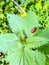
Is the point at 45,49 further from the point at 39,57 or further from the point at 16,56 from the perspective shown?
the point at 16,56

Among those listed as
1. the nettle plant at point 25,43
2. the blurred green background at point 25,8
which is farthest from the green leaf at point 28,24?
the blurred green background at point 25,8

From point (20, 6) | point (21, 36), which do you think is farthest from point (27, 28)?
point (20, 6)

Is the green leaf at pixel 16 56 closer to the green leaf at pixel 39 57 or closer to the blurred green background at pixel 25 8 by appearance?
the green leaf at pixel 39 57

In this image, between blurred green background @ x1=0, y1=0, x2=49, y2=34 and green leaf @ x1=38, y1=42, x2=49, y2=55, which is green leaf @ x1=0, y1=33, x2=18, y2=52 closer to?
Result: green leaf @ x1=38, y1=42, x2=49, y2=55

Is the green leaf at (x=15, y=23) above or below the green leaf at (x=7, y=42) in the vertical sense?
above

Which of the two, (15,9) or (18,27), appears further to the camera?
(15,9)

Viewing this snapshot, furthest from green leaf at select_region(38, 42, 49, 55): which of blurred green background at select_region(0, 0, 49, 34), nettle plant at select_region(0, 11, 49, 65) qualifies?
blurred green background at select_region(0, 0, 49, 34)

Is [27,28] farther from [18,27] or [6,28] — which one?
[6,28]

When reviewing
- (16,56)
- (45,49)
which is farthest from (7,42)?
(45,49)
